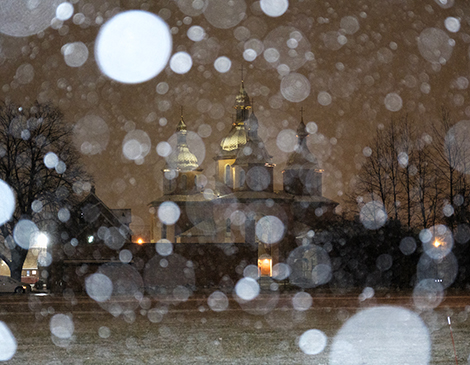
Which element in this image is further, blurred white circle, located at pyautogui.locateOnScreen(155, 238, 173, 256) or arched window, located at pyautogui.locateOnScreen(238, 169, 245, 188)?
arched window, located at pyautogui.locateOnScreen(238, 169, 245, 188)

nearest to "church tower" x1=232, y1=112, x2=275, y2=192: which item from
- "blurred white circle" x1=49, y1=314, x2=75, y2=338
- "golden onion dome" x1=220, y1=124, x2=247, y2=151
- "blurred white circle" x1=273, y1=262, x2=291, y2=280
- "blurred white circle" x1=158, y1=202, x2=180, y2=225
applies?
"golden onion dome" x1=220, y1=124, x2=247, y2=151

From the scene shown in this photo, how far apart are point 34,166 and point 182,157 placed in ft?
139

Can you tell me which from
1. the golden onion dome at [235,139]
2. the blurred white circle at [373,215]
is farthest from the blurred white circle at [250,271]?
the golden onion dome at [235,139]

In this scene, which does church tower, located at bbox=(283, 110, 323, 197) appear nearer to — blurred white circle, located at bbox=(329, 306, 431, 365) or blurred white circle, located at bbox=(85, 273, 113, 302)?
blurred white circle, located at bbox=(85, 273, 113, 302)

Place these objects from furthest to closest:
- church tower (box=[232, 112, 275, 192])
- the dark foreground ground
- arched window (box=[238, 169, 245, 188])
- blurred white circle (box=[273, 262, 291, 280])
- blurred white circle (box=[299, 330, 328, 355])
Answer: arched window (box=[238, 169, 245, 188]) < church tower (box=[232, 112, 275, 192]) < blurred white circle (box=[273, 262, 291, 280]) < blurred white circle (box=[299, 330, 328, 355]) < the dark foreground ground

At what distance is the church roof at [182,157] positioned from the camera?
7875cm

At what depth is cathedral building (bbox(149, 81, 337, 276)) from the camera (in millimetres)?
61688

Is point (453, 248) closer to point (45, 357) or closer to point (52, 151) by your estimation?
point (52, 151)

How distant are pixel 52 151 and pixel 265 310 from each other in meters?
21.4

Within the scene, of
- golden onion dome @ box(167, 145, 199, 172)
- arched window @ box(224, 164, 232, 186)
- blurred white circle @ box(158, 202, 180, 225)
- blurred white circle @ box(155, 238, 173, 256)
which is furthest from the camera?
golden onion dome @ box(167, 145, 199, 172)

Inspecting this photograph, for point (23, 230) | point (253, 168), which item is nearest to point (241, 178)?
point (253, 168)

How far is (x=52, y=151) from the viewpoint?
3838 centimetres

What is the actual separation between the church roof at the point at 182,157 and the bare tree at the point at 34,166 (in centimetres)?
3996

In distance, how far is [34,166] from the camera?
37.9m
